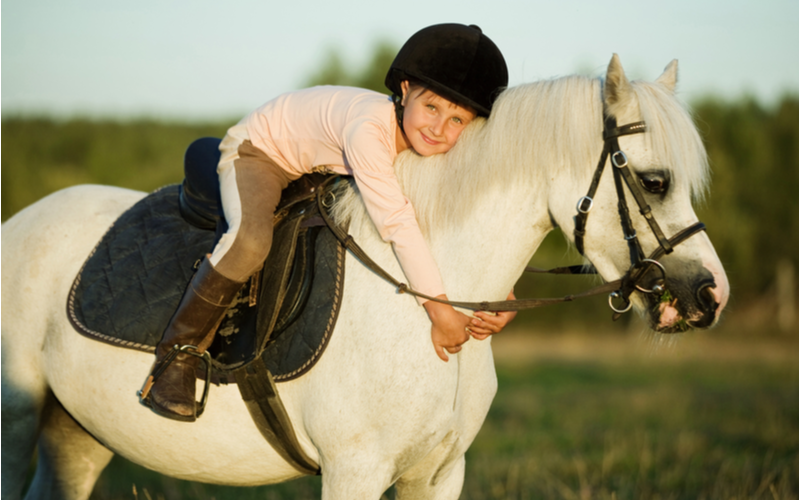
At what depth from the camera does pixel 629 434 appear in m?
7.39

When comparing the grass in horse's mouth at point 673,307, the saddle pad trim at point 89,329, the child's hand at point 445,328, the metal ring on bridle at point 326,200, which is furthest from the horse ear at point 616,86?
the saddle pad trim at point 89,329

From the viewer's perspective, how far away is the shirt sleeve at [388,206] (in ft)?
7.52

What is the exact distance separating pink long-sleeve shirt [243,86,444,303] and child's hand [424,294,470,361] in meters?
0.06

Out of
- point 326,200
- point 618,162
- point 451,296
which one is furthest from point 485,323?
point 326,200

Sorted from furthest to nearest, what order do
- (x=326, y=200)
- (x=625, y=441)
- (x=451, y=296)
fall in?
(x=625, y=441), (x=326, y=200), (x=451, y=296)

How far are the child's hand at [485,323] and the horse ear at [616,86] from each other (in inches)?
35.6


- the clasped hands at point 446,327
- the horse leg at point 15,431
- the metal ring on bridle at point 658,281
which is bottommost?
the horse leg at point 15,431

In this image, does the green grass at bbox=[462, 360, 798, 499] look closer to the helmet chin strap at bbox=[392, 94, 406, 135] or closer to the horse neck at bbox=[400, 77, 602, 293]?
the horse neck at bbox=[400, 77, 602, 293]

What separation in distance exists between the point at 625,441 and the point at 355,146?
5478 mm

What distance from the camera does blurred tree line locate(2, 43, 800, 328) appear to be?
58.3 feet

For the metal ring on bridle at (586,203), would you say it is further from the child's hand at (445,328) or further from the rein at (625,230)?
the child's hand at (445,328)

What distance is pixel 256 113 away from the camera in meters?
2.83

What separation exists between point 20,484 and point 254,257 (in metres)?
1.86

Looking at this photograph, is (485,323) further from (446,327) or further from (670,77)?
(670,77)
